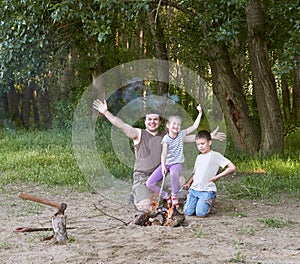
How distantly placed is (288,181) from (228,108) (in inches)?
135

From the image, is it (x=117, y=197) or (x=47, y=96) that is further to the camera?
(x=47, y=96)

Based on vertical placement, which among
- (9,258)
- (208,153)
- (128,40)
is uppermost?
(128,40)

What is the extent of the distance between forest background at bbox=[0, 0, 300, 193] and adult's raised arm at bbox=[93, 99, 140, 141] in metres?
1.63

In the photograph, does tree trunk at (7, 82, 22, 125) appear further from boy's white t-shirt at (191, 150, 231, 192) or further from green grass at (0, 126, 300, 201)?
boy's white t-shirt at (191, 150, 231, 192)

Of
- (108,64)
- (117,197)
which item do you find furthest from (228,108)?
(108,64)

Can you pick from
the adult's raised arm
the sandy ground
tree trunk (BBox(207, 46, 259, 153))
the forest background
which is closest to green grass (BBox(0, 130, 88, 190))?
the forest background

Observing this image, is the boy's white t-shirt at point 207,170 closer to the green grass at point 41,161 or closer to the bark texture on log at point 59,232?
the bark texture on log at point 59,232

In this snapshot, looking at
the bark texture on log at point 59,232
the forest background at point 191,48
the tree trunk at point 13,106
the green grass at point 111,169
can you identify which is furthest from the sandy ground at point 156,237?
the tree trunk at point 13,106

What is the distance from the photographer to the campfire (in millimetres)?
6547

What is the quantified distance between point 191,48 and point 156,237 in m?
8.83

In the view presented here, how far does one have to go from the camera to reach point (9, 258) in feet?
17.3

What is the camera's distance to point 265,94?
11883 millimetres

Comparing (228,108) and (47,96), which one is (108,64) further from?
(47,96)

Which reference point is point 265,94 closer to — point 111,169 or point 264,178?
point 264,178
